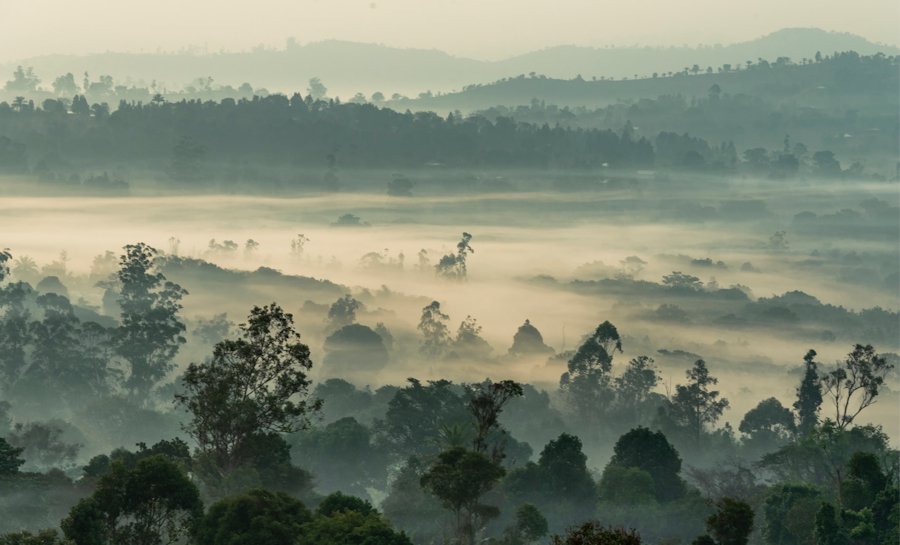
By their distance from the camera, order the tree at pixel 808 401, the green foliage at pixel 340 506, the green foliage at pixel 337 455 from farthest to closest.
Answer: the tree at pixel 808 401
the green foliage at pixel 337 455
the green foliage at pixel 340 506

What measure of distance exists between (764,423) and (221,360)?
87146mm

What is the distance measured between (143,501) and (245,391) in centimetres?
1473

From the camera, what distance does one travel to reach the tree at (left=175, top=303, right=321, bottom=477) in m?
87.8

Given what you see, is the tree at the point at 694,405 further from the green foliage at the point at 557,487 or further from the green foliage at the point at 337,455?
the green foliage at the point at 557,487

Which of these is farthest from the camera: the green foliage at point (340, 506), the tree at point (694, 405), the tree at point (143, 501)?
the tree at point (694, 405)

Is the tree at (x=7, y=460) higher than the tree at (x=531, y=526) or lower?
higher

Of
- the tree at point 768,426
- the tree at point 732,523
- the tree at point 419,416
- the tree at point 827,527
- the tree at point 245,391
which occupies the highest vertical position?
the tree at point 245,391

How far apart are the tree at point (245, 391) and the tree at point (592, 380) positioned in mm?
88432

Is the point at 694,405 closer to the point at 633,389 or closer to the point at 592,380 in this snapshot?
the point at 633,389

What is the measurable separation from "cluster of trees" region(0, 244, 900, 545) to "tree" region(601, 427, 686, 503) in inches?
6.4

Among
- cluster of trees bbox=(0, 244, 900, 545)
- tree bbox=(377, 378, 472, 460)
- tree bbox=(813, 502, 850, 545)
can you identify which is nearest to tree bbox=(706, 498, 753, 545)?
cluster of trees bbox=(0, 244, 900, 545)

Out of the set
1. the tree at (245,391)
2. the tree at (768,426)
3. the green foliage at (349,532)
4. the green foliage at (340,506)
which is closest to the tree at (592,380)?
the tree at (768,426)

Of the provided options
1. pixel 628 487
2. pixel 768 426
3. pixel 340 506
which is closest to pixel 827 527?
pixel 628 487

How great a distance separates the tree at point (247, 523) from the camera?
245 ft
